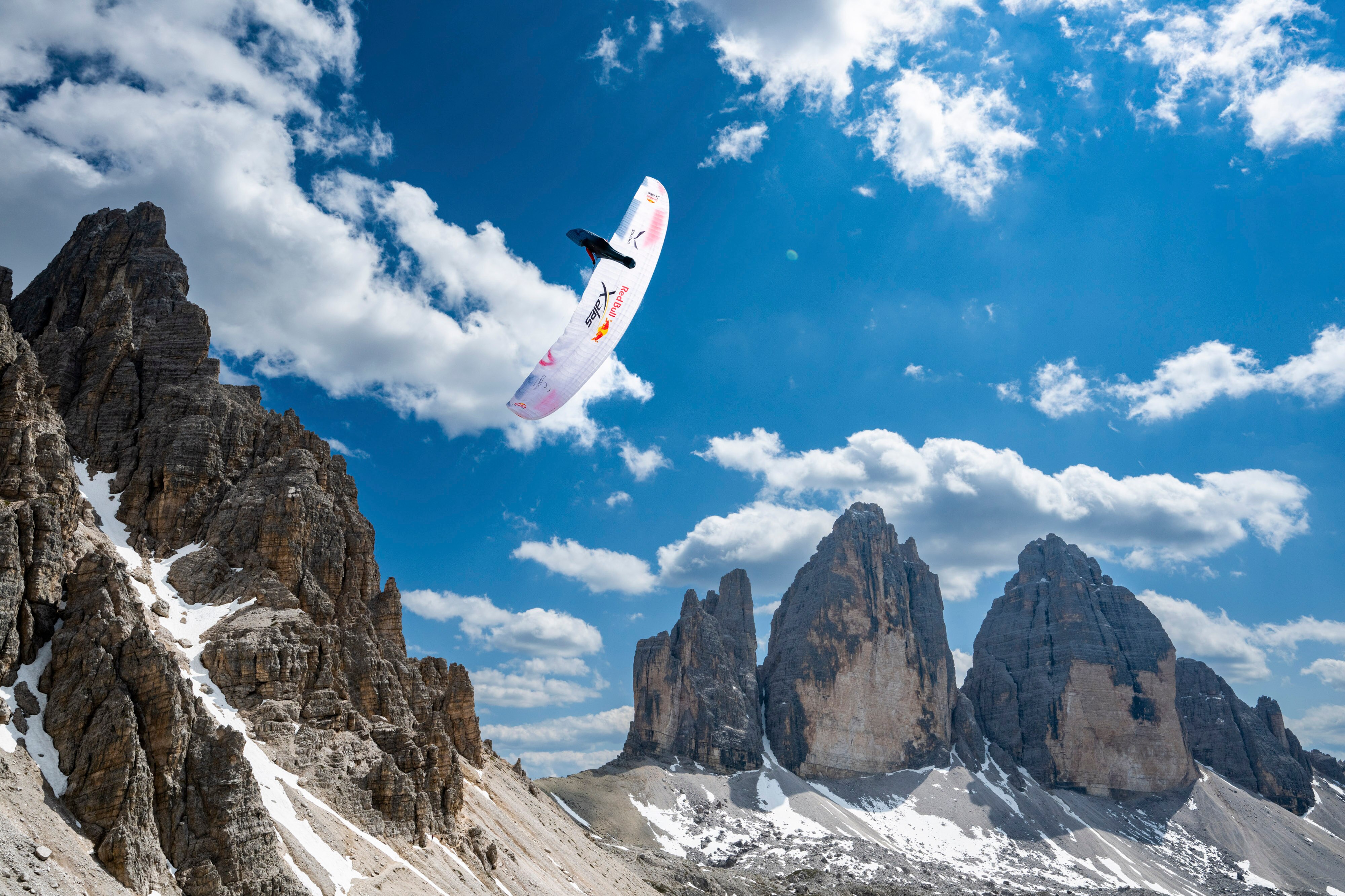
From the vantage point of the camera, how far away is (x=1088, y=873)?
131375 mm

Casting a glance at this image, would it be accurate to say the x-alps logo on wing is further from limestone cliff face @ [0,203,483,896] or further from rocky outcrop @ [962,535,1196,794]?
rocky outcrop @ [962,535,1196,794]

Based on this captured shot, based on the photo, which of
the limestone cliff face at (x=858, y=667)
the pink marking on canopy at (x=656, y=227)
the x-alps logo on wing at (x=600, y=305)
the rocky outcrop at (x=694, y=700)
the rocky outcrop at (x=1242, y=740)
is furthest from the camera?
the rocky outcrop at (x=1242, y=740)

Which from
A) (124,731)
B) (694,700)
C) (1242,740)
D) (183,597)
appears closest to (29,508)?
(124,731)

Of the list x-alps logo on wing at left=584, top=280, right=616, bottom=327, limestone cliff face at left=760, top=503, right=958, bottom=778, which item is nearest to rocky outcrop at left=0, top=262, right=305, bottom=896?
x-alps logo on wing at left=584, top=280, right=616, bottom=327

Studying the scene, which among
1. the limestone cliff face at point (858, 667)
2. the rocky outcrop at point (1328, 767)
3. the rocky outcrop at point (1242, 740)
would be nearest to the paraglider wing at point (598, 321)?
the limestone cliff face at point (858, 667)

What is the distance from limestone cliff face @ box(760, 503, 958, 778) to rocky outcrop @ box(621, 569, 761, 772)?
7995 mm

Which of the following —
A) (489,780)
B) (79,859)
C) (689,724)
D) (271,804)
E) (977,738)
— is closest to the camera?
(79,859)

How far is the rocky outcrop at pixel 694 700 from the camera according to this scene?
140500 mm

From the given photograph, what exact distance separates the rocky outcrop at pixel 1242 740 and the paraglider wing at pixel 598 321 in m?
177

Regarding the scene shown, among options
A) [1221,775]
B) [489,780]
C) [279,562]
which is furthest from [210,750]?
[1221,775]

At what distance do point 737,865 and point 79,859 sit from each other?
90146 millimetres

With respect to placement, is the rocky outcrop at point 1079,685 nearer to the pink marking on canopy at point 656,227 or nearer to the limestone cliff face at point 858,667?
the limestone cliff face at point 858,667

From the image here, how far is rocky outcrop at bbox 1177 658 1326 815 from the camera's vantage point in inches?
6791

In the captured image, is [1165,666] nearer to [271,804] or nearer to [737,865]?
[737,865]
